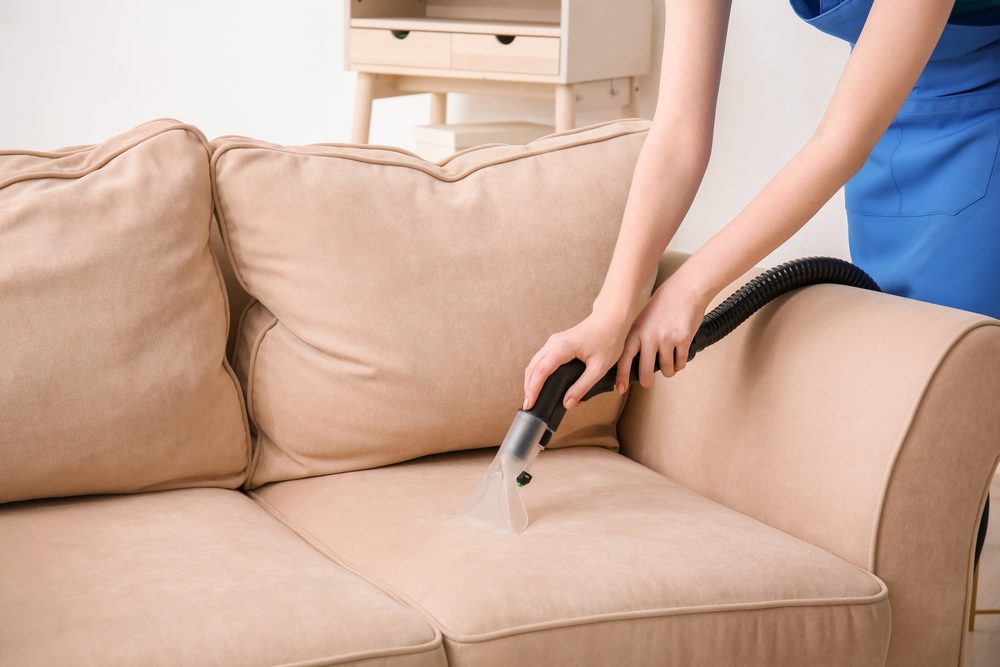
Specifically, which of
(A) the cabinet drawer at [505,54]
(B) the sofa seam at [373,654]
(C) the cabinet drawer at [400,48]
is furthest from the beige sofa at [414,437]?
(C) the cabinet drawer at [400,48]

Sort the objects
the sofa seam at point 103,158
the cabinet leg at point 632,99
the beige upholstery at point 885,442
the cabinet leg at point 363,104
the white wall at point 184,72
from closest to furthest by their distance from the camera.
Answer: the beige upholstery at point 885,442
the sofa seam at point 103,158
the cabinet leg at point 363,104
the cabinet leg at point 632,99
the white wall at point 184,72

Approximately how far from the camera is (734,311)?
130 cm

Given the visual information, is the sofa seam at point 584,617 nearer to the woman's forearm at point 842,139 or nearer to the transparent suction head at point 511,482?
the transparent suction head at point 511,482

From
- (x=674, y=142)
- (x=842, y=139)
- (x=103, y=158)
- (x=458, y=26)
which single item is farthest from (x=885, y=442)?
(x=458, y=26)

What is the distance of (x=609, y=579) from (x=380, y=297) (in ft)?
1.56

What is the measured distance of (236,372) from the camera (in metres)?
1.44

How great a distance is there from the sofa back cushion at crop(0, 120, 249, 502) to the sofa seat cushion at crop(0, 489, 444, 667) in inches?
3.1

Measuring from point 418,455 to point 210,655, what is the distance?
20.6 inches

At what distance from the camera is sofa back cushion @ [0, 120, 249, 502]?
3.97 feet

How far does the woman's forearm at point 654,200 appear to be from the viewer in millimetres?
1335

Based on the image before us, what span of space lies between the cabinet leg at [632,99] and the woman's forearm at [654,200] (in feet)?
6.32

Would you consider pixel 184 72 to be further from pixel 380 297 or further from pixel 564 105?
pixel 380 297

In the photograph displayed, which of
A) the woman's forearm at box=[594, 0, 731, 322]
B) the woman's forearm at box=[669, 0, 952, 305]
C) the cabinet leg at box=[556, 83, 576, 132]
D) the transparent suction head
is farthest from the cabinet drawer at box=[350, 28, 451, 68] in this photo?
the transparent suction head

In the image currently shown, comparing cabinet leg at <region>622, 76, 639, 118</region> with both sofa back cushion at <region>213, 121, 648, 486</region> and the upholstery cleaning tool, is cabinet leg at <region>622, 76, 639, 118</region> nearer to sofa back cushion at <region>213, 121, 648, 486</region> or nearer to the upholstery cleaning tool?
sofa back cushion at <region>213, 121, 648, 486</region>
